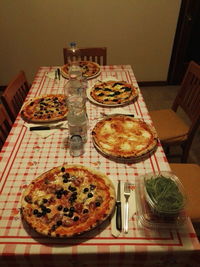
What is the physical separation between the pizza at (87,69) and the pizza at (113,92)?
0.20m

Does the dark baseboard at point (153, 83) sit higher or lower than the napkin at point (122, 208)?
lower

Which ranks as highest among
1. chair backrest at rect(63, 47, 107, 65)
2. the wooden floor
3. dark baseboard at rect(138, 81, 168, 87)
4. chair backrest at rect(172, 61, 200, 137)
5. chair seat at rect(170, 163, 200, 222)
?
chair backrest at rect(63, 47, 107, 65)

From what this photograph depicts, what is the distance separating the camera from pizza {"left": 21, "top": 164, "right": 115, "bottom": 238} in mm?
907

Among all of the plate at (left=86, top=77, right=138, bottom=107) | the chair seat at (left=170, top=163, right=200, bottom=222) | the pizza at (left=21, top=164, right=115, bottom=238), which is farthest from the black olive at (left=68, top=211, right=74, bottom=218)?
the plate at (left=86, top=77, right=138, bottom=107)

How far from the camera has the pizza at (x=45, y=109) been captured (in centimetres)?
153

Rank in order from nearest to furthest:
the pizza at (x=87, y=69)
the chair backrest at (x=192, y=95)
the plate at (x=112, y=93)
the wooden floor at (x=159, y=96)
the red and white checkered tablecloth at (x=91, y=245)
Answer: the red and white checkered tablecloth at (x=91, y=245) < the plate at (x=112, y=93) < the chair backrest at (x=192, y=95) < the pizza at (x=87, y=69) < the wooden floor at (x=159, y=96)

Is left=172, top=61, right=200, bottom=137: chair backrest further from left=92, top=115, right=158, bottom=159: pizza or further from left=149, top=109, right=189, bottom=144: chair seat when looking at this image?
left=92, top=115, right=158, bottom=159: pizza

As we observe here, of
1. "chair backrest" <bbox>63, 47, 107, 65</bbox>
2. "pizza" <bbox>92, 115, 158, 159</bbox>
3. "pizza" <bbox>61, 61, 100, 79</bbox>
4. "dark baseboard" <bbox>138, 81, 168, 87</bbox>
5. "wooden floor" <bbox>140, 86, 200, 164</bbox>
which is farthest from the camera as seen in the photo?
"dark baseboard" <bbox>138, 81, 168, 87</bbox>

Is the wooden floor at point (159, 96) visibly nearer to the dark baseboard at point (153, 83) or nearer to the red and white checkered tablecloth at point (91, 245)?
the dark baseboard at point (153, 83)

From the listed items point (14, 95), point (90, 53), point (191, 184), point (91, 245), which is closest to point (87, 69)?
point (90, 53)

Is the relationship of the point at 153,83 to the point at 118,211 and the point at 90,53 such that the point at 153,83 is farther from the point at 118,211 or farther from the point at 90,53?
the point at 118,211

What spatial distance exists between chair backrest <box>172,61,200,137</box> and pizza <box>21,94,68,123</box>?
1.01m

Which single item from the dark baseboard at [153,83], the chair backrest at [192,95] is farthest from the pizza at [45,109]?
the dark baseboard at [153,83]

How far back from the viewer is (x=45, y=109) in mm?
1614
